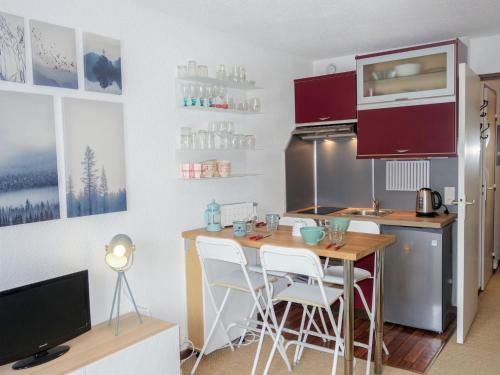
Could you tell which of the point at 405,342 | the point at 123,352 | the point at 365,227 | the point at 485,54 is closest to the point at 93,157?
the point at 123,352

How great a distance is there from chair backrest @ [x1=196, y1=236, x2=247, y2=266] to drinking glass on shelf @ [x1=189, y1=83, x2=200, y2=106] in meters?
0.98

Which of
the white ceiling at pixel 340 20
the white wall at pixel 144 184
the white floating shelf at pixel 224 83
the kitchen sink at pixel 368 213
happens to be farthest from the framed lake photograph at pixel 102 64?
the kitchen sink at pixel 368 213

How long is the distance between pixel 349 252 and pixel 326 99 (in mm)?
2145

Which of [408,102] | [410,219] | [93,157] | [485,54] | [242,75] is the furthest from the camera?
[485,54]

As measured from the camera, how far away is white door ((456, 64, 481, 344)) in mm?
3055

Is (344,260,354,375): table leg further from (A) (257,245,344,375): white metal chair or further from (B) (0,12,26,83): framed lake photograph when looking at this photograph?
(B) (0,12,26,83): framed lake photograph

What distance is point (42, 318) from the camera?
2.15 m

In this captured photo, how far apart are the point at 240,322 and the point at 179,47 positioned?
6.83 ft

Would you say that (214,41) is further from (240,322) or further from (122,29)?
(240,322)

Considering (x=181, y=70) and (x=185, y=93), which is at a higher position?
(x=181, y=70)

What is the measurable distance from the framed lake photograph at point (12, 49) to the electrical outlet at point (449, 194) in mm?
3401

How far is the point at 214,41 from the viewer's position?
3.37m

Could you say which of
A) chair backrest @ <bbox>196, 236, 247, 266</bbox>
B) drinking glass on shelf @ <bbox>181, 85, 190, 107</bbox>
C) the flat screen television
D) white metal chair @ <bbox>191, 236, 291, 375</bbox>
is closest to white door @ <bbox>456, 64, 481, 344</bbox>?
white metal chair @ <bbox>191, 236, 291, 375</bbox>

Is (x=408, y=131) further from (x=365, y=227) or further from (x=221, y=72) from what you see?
(x=221, y=72)
